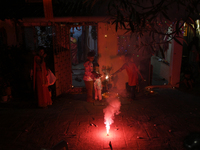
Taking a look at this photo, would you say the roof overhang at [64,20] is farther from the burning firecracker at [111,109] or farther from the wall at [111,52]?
the burning firecracker at [111,109]

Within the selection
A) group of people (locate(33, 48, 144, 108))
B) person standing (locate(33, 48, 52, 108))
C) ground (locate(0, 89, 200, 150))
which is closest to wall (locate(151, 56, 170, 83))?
ground (locate(0, 89, 200, 150))

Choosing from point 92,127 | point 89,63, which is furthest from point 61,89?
point 92,127

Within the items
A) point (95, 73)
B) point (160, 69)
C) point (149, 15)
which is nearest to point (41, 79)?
point (95, 73)

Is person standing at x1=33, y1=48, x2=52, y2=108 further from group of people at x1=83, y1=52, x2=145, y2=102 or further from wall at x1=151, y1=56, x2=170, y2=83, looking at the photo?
wall at x1=151, y1=56, x2=170, y2=83

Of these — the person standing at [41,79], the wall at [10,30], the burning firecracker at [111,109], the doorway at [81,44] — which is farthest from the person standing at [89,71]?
the doorway at [81,44]

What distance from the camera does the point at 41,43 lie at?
9508 mm

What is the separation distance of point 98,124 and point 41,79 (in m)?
2.83

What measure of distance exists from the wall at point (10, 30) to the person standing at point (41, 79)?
3.00 metres

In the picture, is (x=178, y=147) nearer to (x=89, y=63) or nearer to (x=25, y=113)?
(x=89, y=63)

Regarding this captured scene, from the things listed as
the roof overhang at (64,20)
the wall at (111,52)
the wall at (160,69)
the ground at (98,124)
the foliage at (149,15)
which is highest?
the roof overhang at (64,20)

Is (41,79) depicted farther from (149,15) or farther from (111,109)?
(149,15)

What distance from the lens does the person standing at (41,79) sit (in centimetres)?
733

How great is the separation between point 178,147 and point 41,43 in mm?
7428

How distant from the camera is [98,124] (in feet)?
20.5
